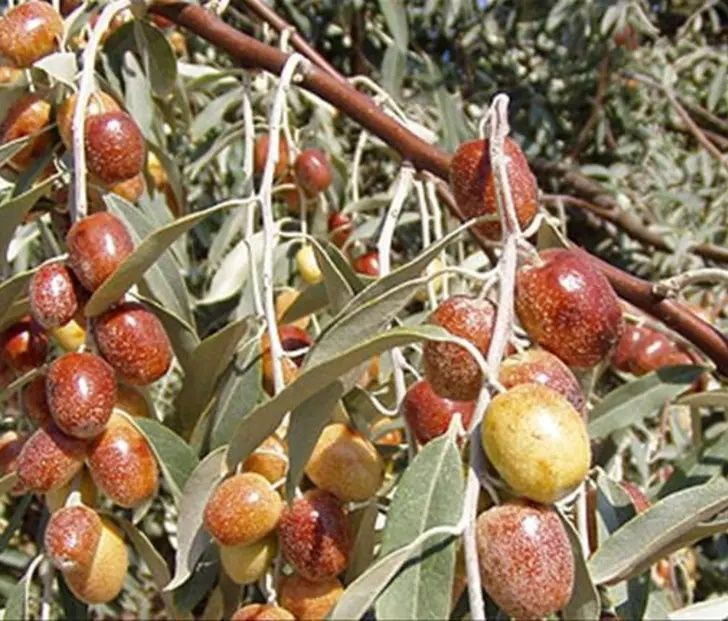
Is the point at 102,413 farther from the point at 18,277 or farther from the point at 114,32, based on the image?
the point at 114,32

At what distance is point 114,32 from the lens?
1.25 metres

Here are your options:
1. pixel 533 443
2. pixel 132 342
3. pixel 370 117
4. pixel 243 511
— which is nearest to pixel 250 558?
pixel 243 511

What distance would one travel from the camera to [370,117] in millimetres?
976

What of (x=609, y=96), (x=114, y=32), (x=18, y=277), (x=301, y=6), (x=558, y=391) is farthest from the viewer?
(x=609, y=96)

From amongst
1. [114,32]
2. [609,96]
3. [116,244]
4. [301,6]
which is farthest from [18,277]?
[609,96]

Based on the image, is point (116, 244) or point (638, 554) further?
point (116, 244)

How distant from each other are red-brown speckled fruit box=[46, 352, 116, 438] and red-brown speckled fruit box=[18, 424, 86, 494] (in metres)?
0.01

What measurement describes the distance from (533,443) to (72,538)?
34cm

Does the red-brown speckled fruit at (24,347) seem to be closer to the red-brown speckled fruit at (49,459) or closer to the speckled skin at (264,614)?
the red-brown speckled fruit at (49,459)

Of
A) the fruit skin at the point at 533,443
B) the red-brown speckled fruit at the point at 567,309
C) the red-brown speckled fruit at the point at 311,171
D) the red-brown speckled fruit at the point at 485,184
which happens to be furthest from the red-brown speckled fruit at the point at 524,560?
the red-brown speckled fruit at the point at 311,171

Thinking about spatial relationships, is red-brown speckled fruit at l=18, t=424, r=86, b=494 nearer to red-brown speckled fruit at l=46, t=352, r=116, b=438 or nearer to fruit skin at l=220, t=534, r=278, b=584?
red-brown speckled fruit at l=46, t=352, r=116, b=438

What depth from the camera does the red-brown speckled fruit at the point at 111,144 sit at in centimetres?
82

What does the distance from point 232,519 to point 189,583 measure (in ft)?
0.63

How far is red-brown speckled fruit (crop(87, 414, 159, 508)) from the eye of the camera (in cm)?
74
